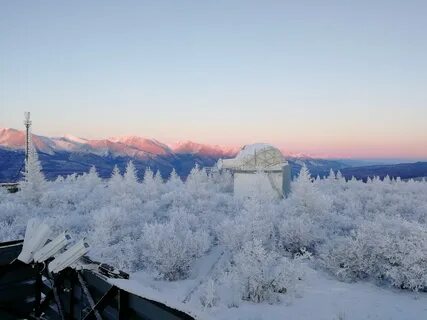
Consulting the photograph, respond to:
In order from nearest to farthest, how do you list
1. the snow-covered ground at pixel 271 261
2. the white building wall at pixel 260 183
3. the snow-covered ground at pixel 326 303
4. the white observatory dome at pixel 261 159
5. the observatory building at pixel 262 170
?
the snow-covered ground at pixel 326 303 → the snow-covered ground at pixel 271 261 → the white building wall at pixel 260 183 → the observatory building at pixel 262 170 → the white observatory dome at pixel 261 159

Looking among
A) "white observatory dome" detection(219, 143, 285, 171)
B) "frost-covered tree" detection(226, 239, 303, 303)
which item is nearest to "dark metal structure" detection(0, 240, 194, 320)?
"frost-covered tree" detection(226, 239, 303, 303)

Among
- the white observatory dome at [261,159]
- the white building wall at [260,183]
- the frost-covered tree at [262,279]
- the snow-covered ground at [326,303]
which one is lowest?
the snow-covered ground at [326,303]

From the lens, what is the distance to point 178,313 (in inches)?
138

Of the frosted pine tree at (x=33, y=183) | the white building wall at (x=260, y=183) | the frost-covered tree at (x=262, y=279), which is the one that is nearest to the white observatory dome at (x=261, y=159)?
the white building wall at (x=260, y=183)

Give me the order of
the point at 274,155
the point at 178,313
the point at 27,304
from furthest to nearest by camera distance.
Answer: the point at 274,155 < the point at 27,304 < the point at 178,313

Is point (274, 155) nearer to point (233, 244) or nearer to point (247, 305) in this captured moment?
point (233, 244)

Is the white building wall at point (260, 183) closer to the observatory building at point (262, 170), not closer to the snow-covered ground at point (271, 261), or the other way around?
the observatory building at point (262, 170)

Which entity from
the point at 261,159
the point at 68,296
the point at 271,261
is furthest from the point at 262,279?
the point at 261,159

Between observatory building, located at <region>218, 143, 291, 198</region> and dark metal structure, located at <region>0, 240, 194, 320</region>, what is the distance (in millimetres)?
35771

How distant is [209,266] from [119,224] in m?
7.02

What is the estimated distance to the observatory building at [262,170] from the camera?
4294 cm

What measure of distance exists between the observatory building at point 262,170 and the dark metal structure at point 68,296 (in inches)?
1408

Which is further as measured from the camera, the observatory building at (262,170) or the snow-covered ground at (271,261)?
the observatory building at (262,170)

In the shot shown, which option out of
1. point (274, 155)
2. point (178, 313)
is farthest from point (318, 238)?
point (274, 155)
